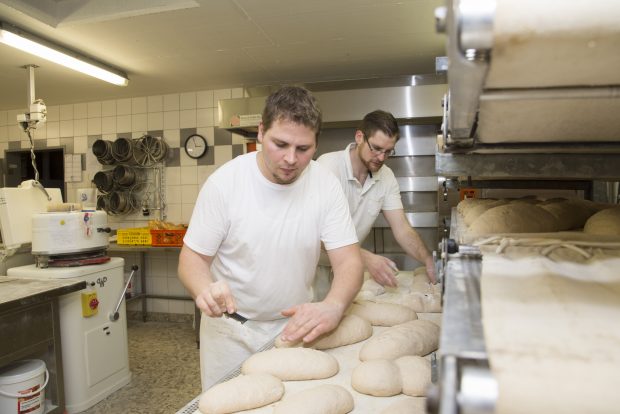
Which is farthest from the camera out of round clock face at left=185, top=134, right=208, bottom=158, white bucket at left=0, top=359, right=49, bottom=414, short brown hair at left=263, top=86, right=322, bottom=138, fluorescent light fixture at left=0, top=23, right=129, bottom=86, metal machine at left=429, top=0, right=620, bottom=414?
round clock face at left=185, top=134, right=208, bottom=158

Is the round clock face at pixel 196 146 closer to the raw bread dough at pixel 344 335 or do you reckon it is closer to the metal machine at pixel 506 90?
the raw bread dough at pixel 344 335

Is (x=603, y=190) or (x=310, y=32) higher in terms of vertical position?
(x=310, y=32)

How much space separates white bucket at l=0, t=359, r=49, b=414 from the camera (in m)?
2.36

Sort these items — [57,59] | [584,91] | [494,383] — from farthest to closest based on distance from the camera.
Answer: [57,59], [584,91], [494,383]

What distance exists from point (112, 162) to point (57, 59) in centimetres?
184

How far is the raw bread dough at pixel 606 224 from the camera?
0.97 m

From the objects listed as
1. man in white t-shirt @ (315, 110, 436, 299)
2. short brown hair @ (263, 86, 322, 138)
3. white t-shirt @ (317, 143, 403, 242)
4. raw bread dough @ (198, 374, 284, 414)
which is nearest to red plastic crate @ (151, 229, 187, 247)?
man in white t-shirt @ (315, 110, 436, 299)

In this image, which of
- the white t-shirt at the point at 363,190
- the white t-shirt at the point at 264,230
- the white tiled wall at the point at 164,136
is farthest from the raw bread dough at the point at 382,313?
the white tiled wall at the point at 164,136

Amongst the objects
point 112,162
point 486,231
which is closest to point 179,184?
point 112,162

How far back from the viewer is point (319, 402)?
0.98m

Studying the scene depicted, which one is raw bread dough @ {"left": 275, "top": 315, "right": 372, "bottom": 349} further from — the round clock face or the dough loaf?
the round clock face

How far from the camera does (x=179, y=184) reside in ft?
16.3

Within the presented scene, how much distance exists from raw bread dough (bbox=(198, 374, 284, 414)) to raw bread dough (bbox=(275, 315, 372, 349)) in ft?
0.94

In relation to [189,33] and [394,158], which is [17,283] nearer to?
[189,33]
